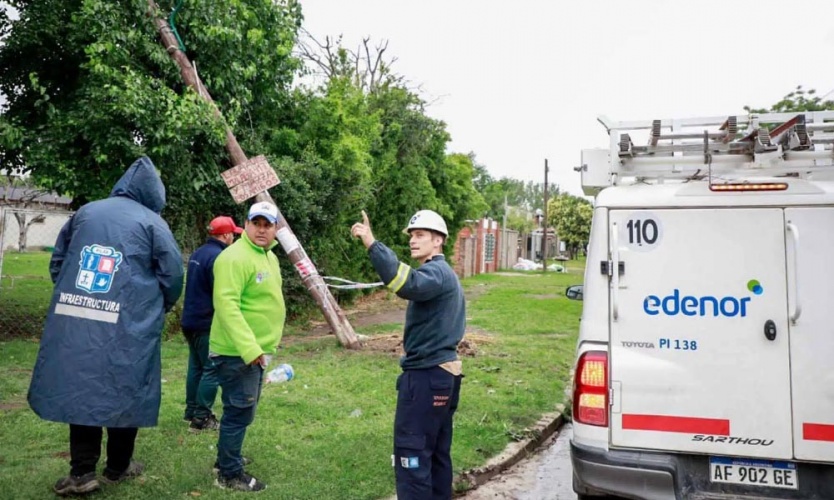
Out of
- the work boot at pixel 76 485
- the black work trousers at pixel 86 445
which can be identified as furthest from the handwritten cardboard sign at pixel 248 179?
the work boot at pixel 76 485

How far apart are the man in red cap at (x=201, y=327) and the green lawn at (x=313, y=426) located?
22cm

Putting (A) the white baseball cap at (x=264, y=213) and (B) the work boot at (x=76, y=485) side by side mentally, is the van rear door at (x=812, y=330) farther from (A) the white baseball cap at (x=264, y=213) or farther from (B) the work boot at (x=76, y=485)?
(B) the work boot at (x=76, y=485)

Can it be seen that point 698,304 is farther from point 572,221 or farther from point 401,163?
point 572,221

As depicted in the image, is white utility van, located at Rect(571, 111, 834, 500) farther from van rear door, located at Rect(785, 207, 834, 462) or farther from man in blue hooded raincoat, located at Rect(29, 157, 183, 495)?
man in blue hooded raincoat, located at Rect(29, 157, 183, 495)

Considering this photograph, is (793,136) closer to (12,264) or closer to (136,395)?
(136,395)

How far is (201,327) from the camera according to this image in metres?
5.37

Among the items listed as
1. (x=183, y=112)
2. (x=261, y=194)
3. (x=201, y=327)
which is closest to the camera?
(x=201, y=327)

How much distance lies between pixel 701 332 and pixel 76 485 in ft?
12.4

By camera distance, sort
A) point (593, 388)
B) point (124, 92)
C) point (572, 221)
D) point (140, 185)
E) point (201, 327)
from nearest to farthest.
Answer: point (593, 388), point (140, 185), point (201, 327), point (124, 92), point (572, 221)

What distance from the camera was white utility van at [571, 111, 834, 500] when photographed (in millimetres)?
3293

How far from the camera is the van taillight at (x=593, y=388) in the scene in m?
3.50

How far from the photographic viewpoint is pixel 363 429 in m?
5.73

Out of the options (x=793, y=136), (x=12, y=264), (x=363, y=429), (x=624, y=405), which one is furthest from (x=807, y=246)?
(x=12, y=264)

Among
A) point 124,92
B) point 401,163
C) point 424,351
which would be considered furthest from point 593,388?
point 401,163
